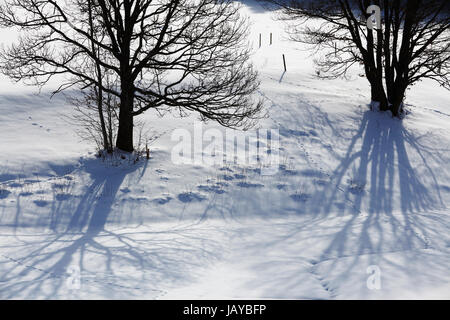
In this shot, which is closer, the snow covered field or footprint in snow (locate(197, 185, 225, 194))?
the snow covered field

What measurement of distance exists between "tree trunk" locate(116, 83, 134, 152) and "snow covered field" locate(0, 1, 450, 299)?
0.86m

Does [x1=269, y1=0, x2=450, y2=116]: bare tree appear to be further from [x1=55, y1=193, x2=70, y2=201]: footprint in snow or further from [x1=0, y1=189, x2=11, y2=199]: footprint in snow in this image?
[x1=0, y1=189, x2=11, y2=199]: footprint in snow

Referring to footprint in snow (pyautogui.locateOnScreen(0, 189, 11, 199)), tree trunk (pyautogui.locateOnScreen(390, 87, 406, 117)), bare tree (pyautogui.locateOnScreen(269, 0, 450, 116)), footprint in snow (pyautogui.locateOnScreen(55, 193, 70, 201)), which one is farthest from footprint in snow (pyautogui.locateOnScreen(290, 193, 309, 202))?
tree trunk (pyautogui.locateOnScreen(390, 87, 406, 117))

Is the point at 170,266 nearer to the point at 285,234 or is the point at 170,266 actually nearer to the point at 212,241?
the point at 212,241

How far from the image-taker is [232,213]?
9.61 metres

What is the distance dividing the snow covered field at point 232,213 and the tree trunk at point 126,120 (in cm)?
86

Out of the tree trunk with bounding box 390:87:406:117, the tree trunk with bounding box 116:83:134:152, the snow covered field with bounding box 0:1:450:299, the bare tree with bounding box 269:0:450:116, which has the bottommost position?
the snow covered field with bounding box 0:1:450:299

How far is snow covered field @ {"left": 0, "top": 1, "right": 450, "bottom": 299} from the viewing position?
5984mm

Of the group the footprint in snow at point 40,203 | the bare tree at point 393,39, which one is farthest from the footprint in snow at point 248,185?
the bare tree at point 393,39

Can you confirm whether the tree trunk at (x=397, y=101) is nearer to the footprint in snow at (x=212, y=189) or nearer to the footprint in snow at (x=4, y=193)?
the footprint in snow at (x=212, y=189)

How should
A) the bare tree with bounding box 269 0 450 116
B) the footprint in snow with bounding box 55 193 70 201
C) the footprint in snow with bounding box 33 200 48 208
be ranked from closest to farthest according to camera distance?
the footprint in snow with bounding box 33 200 48 208 → the footprint in snow with bounding box 55 193 70 201 → the bare tree with bounding box 269 0 450 116

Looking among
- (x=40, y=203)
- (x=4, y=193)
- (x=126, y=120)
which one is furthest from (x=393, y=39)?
(x=4, y=193)

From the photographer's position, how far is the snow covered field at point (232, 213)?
598 centimetres

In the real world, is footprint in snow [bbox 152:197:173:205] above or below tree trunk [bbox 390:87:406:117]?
below
